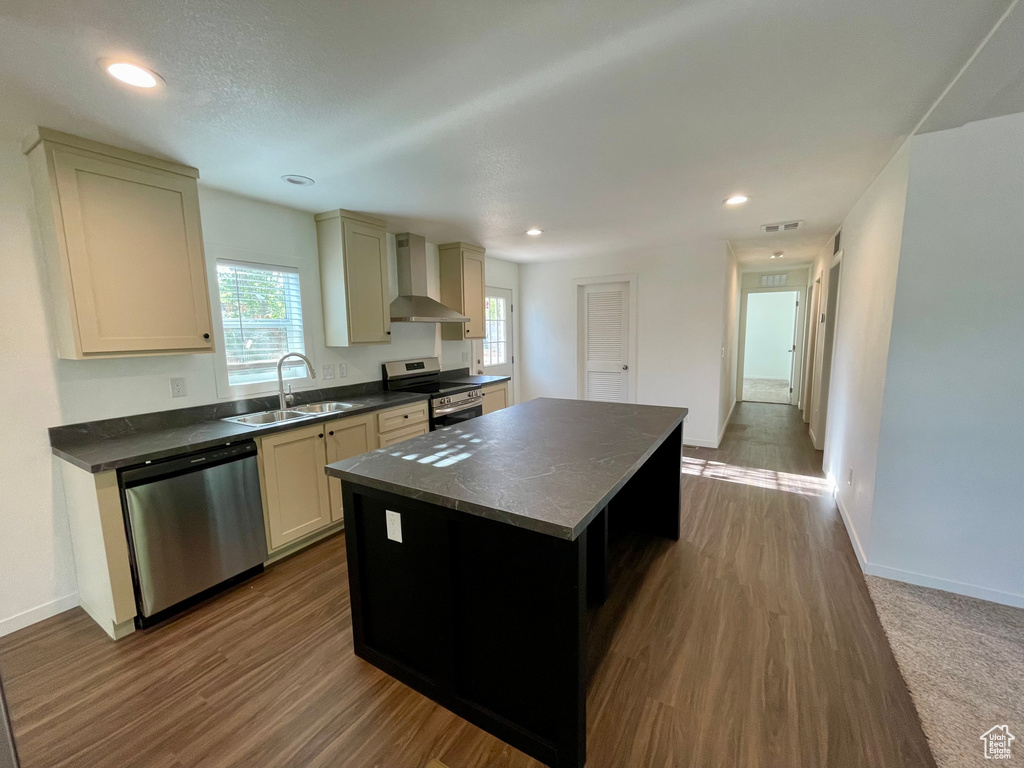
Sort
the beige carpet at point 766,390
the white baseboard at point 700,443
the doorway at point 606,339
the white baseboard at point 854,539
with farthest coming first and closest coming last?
the beige carpet at point 766,390, the doorway at point 606,339, the white baseboard at point 700,443, the white baseboard at point 854,539

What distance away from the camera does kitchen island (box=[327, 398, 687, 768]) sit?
4.32 feet

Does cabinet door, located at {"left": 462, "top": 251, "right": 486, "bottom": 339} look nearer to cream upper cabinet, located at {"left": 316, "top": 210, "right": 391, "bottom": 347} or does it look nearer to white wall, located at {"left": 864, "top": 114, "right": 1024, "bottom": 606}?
cream upper cabinet, located at {"left": 316, "top": 210, "right": 391, "bottom": 347}

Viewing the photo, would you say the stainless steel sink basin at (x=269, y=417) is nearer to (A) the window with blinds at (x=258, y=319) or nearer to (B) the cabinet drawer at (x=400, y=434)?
(A) the window with blinds at (x=258, y=319)

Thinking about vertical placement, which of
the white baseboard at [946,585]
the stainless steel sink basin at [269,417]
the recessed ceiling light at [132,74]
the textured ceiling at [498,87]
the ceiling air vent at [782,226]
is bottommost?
the white baseboard at [946,585]

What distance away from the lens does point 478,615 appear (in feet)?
4.94

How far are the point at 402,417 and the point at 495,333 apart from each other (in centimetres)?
261

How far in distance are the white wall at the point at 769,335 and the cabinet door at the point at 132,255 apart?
1081cm

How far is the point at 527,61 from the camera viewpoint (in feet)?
4.81

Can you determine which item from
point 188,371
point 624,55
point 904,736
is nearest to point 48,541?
point 188,371

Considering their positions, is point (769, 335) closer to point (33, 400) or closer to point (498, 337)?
point (498, 337)

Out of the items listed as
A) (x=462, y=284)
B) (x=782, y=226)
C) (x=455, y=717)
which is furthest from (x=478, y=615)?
(x=782, y=226)

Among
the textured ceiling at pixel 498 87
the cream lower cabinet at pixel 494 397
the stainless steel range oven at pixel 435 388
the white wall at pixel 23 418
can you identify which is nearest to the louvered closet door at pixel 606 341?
the cream lower cabinet at pixel 494 397

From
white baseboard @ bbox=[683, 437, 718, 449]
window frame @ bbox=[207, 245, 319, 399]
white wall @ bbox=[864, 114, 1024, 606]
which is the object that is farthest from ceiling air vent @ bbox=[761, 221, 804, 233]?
window frame @ bbox=[207, 245, 319, 399]

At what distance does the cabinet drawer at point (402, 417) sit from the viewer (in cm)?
319
